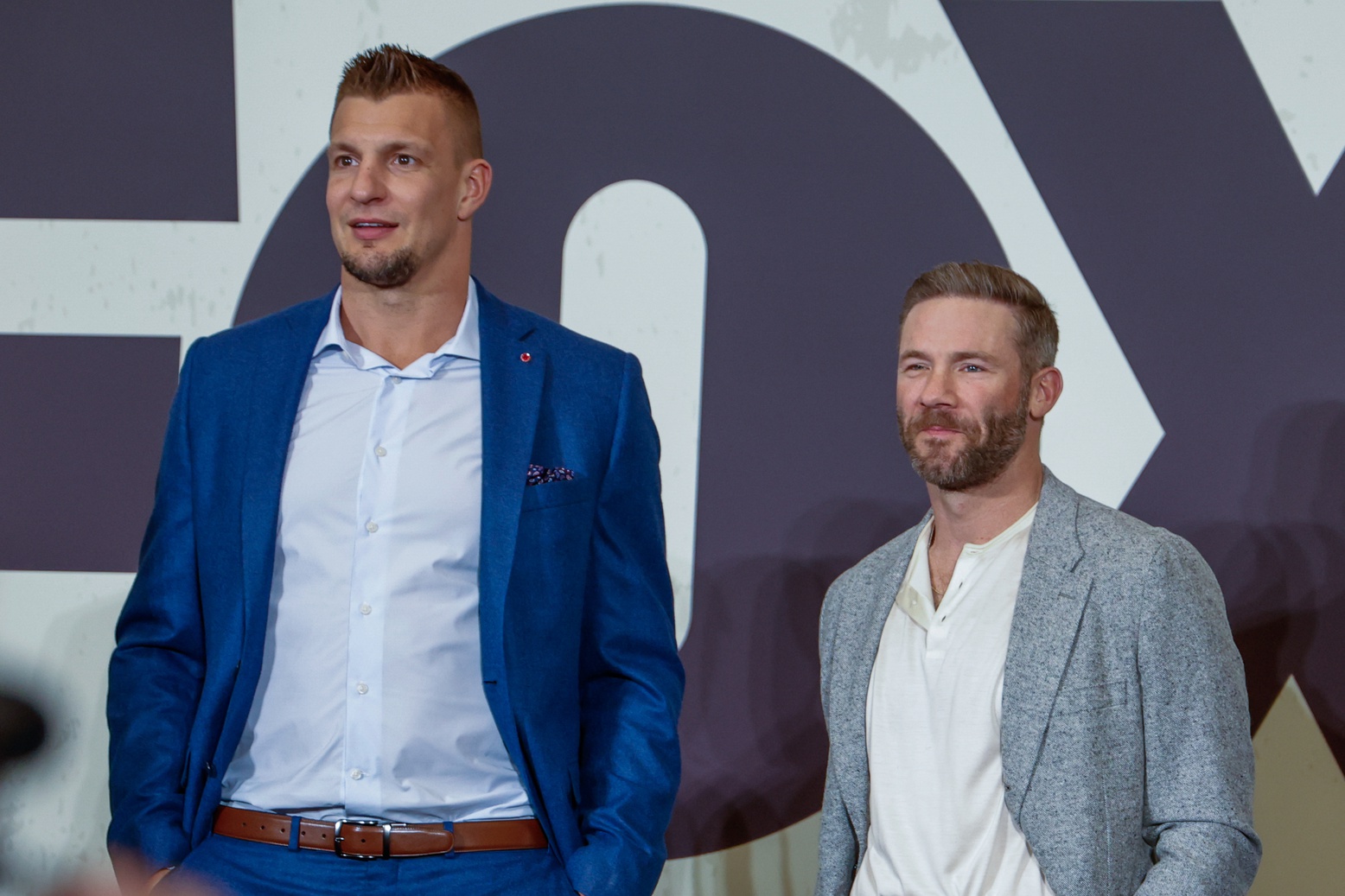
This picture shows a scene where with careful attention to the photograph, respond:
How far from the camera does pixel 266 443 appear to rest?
2.20 m

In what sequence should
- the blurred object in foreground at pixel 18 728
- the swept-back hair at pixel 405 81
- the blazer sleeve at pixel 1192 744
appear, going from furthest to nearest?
1. the swept-back hair at pixel 405 81
2. the blazer sleeve at pixel 1192 744
3. the blurred object in foreground at pixel 18 728

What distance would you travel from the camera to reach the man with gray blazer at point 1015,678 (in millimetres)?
2242

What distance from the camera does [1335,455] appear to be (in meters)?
3.19

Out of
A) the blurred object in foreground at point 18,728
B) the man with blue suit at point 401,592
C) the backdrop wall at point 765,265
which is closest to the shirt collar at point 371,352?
the man with blue suit at point 401,592

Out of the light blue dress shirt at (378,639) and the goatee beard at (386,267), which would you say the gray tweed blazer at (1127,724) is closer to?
the light blue dress shirt at (378,639)

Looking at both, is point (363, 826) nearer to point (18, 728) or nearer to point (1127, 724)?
point (1127, 724)

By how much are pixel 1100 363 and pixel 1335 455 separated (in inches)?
22.7

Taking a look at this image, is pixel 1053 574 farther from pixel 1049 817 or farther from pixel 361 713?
pixel 361 713

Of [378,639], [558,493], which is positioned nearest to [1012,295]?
[558,493]

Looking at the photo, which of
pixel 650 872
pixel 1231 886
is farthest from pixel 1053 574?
pixel 650 872

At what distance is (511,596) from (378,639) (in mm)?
212

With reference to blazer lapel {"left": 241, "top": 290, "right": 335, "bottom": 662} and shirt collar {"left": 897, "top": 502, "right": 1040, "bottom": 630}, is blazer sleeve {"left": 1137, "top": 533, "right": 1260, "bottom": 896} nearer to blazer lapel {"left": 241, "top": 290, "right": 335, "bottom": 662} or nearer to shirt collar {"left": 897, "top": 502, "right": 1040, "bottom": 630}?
shirt collar {"left": 897, "top": 502, "right": 1040, "bottom": 630}

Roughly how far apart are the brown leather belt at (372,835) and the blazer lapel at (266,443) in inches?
9.8

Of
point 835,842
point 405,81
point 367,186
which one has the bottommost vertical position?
point 835,842
